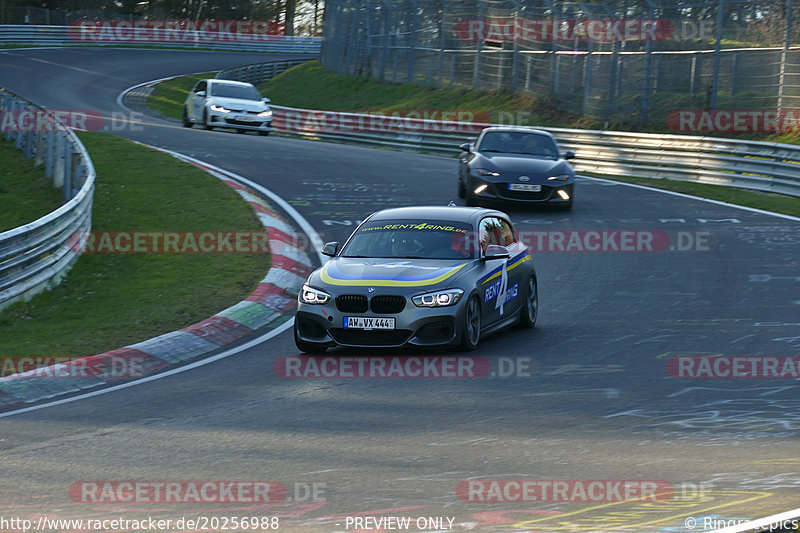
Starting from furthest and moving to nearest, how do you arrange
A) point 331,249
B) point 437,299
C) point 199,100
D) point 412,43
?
1. point 412,43
2. point 199,100
3. point 331,249
4. point 437,299

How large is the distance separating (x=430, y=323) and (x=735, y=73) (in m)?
21.0

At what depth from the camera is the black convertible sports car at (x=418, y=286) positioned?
10.0 meters

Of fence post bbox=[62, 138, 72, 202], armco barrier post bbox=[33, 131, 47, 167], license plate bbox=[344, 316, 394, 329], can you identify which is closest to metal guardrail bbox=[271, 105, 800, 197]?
armco barrier post bbox=[33, 131, 47, 167]

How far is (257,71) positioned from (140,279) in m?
49.1

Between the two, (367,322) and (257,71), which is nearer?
(367,322)

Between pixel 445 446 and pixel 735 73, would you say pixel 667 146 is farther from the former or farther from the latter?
pixel 445 446

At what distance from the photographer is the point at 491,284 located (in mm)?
10820

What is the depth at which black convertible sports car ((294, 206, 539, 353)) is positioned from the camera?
10031 millimetres

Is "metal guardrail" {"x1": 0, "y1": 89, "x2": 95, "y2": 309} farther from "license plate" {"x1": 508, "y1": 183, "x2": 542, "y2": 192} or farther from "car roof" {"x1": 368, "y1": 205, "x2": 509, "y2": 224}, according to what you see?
"license plate" {"x1": 508, "y1": 183, "x2": 542, "y2": 192}

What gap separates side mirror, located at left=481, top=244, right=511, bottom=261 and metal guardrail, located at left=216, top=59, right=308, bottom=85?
4800 centimetres

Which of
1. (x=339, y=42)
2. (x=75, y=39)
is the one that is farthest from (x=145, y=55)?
(x=339, y=42)

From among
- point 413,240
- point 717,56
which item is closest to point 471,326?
point 413,240

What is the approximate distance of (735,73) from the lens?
2839cm

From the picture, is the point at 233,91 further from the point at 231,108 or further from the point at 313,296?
the point at 313,296
